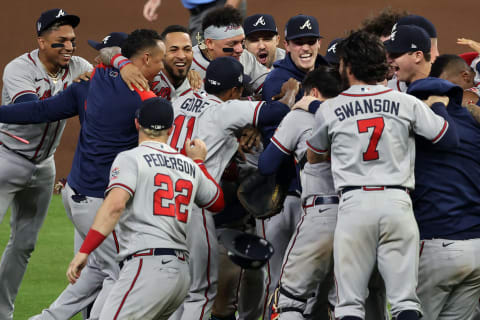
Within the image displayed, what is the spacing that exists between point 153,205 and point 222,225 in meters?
1.27

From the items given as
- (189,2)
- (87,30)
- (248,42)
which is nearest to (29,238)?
(248,42)

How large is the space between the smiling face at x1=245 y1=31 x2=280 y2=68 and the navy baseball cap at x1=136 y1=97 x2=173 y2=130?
2627mm

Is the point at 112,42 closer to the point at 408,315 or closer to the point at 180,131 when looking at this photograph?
the point at 180,131

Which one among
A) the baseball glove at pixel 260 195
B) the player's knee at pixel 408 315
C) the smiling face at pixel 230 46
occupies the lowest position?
the player's knee at pixel 408 315

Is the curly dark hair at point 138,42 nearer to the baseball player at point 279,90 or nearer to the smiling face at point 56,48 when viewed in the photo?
the baseball player at point 279,90

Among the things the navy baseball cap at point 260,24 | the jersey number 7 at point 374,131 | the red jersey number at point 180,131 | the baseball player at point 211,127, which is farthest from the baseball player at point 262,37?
the jersey number 7 at point 374,131

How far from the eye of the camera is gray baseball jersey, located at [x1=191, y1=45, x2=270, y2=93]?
629cm

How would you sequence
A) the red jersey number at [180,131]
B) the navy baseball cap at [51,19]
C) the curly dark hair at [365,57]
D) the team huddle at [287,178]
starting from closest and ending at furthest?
the team huddle at [287,178] < the curly dark hair at [365,57] < the red jersey number at [180,131] < the navy baseball cap at [51,19]

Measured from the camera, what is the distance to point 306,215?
4.72m

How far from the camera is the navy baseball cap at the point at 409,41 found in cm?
463

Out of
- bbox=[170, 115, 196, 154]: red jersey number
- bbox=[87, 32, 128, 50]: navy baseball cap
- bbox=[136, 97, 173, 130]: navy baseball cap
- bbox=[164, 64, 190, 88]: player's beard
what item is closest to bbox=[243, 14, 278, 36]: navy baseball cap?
bbox=[164, 64, 190, 88]: player's beard

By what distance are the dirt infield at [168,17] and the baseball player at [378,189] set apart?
914cm

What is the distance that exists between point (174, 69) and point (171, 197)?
6.06ft

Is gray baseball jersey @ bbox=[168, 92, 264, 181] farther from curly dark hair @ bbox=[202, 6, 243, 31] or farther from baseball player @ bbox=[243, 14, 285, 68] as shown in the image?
baseball player @ bbox=[243, 14, 285, 68]
